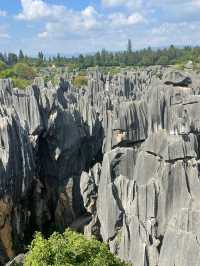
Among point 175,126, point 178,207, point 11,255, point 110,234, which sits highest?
point 175,126

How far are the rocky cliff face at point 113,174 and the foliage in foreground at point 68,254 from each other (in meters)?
3.14

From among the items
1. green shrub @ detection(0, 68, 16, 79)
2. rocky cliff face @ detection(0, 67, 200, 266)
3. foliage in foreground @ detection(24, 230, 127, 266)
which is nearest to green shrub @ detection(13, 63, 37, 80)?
green shrub @ detection(0, 68, 16, 79)

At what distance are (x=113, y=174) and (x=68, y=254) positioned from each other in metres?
7.16

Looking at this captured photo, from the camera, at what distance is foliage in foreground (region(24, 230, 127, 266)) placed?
11.8 meters

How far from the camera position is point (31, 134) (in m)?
23.6

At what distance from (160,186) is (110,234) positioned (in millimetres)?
2710

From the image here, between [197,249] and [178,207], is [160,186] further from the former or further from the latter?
[197,249]

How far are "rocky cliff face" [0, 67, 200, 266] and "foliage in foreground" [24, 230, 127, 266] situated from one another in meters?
3.14

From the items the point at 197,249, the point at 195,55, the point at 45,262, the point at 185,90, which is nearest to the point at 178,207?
the point at 197,249

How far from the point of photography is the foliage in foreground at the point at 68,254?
11.8m

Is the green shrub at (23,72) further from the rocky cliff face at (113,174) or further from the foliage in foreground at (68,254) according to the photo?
the foliage in foreground at (68,254)

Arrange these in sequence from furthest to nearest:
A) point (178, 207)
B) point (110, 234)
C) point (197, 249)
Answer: point (110, 234), point (178, 207), point (197, 249)

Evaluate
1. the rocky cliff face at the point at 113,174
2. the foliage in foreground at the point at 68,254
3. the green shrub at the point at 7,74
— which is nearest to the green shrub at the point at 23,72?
the green shrub at the point at 7,74

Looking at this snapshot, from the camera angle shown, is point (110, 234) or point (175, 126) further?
point (175, 126)
